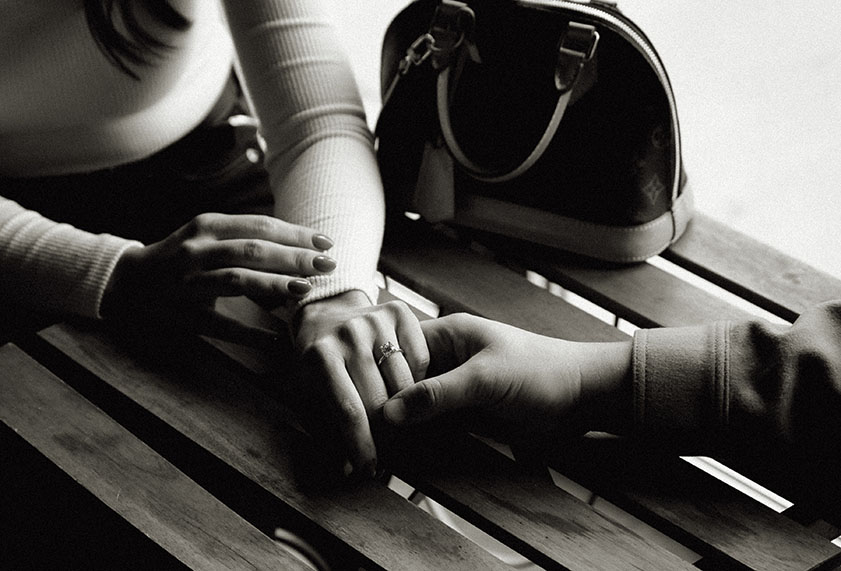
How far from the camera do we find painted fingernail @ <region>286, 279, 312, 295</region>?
0.79 metres

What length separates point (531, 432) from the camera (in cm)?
71

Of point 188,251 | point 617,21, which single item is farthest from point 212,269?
point 617,21

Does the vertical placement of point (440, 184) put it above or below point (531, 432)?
above

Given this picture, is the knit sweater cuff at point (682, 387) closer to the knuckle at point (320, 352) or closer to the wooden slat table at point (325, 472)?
the wooden slat table at point (325, 472)

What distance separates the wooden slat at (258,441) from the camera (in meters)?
0.66

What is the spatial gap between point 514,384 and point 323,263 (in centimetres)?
22

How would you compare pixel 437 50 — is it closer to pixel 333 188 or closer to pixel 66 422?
pixel 333 188

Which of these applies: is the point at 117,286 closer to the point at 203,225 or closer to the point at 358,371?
the point at 203,225

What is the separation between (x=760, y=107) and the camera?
152 cm

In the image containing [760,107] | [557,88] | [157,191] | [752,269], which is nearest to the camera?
[557,88]

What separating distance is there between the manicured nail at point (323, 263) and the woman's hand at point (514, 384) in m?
0.12

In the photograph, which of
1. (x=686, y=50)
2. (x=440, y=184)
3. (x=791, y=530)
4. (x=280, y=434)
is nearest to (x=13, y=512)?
(x=280, y=434)

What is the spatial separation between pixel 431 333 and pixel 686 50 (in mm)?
1046

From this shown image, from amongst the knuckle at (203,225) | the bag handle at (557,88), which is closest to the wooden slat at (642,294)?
the bag handle at (557,88)
